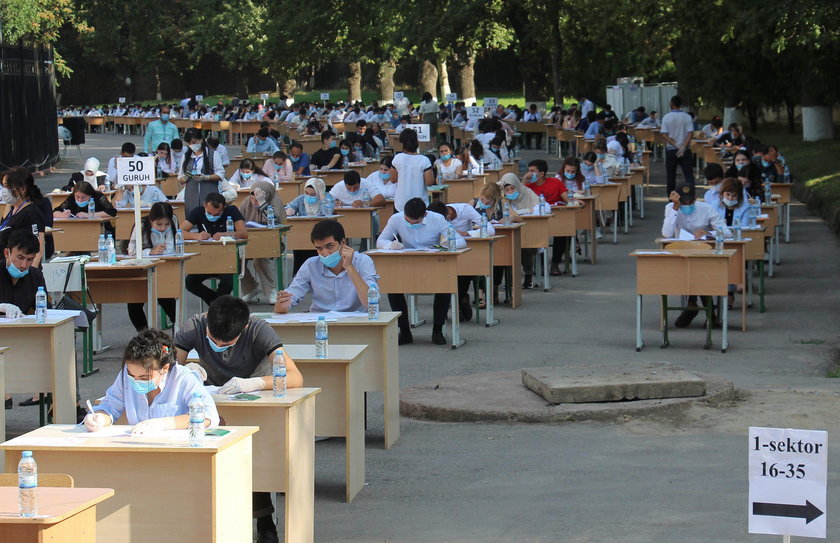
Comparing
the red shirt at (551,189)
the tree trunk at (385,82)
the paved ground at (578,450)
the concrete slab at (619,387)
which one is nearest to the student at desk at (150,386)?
the paved ground at (578,450)

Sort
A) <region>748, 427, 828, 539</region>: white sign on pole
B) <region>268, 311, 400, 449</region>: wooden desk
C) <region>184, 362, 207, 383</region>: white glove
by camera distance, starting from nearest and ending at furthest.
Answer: <region>748, 427, 828, 539</region>: white sign on pole, <region>184, 362, 207, 383</region>: white glove, <region>268, 311, 400, 449</region>: wooden desk

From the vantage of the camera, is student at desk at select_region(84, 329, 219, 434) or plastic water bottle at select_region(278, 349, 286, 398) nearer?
student at desk at select_region(84, 329, 219, 434)

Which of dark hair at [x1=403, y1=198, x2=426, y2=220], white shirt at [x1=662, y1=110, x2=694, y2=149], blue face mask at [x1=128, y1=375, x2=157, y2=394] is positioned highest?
white shirt at [x1=662, y1=110, x2=694, y2=149]

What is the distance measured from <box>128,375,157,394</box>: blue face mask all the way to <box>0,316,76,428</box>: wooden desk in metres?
3.20

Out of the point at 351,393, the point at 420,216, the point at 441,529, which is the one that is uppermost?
the point at 420,216

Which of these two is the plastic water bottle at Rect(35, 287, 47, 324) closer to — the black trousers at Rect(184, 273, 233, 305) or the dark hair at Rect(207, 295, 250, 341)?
the dark hair at Rect(207, 295, 250, 341)

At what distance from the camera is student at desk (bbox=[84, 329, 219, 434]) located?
7.04 meters

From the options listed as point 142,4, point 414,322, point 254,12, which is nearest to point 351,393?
point 414,322

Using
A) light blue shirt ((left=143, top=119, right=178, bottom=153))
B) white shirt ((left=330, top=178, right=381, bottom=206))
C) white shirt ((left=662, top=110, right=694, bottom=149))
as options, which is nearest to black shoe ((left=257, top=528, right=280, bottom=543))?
white shirt ((left=330, top=178, right=381, bottom=206))

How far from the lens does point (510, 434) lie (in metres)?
10.5

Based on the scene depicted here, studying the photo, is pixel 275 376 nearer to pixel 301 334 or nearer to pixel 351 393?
pixel 351 393

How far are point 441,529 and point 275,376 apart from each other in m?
1.40

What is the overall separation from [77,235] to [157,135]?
12731mm

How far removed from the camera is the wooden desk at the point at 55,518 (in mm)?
5230
